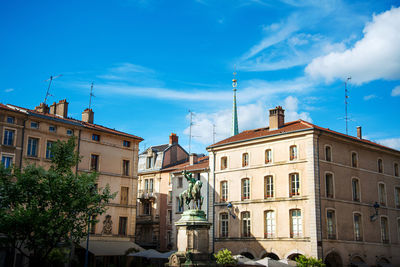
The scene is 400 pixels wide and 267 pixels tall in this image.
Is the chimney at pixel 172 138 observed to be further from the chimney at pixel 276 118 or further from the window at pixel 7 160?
the window at pixel 7 160

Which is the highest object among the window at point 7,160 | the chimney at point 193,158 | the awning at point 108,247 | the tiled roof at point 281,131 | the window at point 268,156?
the tiled roof at point 281,131

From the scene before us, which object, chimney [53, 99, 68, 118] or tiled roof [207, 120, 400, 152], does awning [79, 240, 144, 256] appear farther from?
tiled roof [207, 120, 400, 152]

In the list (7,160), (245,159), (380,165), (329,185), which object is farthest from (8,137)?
(380,165)

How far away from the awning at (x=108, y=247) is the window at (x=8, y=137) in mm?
8674

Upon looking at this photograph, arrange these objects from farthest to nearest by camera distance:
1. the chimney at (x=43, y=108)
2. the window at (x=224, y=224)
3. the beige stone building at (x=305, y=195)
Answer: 1. the window at (x=224, y=224)
2. the chimney at (x=43, y=108)
3. the beige stone building at (x=305, y=195)

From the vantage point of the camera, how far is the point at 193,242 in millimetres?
23000

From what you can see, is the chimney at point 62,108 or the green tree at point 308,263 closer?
the green tree at point 308,263

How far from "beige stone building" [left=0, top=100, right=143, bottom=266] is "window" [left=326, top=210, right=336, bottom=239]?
1485 cm

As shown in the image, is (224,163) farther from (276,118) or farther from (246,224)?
(276,118)

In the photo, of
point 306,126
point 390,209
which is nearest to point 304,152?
point 306,126

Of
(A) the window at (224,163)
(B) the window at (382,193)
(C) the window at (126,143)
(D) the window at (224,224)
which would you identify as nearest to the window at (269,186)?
(D) the window at (224,224)

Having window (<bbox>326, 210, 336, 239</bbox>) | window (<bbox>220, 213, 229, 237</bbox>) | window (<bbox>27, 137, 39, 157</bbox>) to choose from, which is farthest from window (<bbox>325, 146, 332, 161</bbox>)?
window (<bbox>27, 137, 39, 157</bbox>)

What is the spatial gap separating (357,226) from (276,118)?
32.5 feet

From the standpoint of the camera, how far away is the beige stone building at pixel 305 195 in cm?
3272
